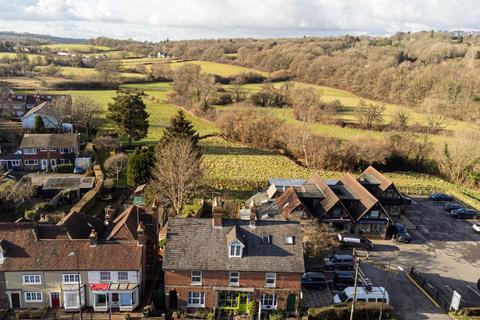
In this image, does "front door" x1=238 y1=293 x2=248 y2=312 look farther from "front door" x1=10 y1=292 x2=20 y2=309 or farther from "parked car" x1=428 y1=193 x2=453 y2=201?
"parked car" x1=428 y1=193 x2=453 y2=201

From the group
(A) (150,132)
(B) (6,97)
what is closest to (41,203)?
(A) (150,132)

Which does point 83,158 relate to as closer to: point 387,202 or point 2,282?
point 2,282

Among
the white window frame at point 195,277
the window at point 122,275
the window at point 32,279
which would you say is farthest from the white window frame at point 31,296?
the white window frame at point 195,277

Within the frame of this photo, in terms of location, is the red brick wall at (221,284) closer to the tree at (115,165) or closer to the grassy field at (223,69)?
the tree at (115,165)

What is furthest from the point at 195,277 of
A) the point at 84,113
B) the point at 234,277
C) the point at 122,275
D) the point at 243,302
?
the point at 84,113

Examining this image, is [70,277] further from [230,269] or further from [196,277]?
[230,269]

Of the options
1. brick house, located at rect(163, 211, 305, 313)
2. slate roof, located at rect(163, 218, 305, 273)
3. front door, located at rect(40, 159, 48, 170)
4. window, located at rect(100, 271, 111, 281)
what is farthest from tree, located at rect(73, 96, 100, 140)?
brick house, located at rect(163, 211, 305, 313)
